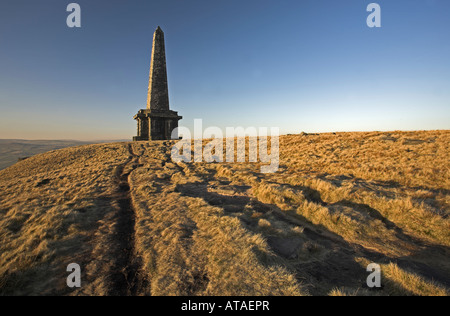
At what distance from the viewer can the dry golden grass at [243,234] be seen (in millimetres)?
4090

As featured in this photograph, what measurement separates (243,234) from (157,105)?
2854 cm

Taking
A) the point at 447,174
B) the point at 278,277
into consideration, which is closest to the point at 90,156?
the point at 278,277

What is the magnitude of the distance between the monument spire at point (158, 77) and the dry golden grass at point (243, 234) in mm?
20093

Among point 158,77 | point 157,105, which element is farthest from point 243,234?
point 158,77

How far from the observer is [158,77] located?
29.9 m

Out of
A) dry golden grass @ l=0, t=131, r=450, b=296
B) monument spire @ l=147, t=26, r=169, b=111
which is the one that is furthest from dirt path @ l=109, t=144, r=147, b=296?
monument spire @ l=147, t=26, r=169, b=111

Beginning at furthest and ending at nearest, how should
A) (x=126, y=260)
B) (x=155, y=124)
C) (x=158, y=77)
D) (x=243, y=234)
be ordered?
(x=155, y=124)
(x=158, y=77)
(x=243, y=234)
(x=126, y=260)

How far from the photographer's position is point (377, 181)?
9742mm

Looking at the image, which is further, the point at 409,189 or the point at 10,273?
the point at 409,189

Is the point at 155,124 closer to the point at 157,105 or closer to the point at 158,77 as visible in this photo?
the point at 157,105

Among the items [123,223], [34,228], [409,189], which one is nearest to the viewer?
[34,228]

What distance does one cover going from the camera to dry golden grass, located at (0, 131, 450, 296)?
4.09 metres

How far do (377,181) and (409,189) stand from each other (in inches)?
57.5

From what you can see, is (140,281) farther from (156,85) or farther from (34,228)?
(156,85)
